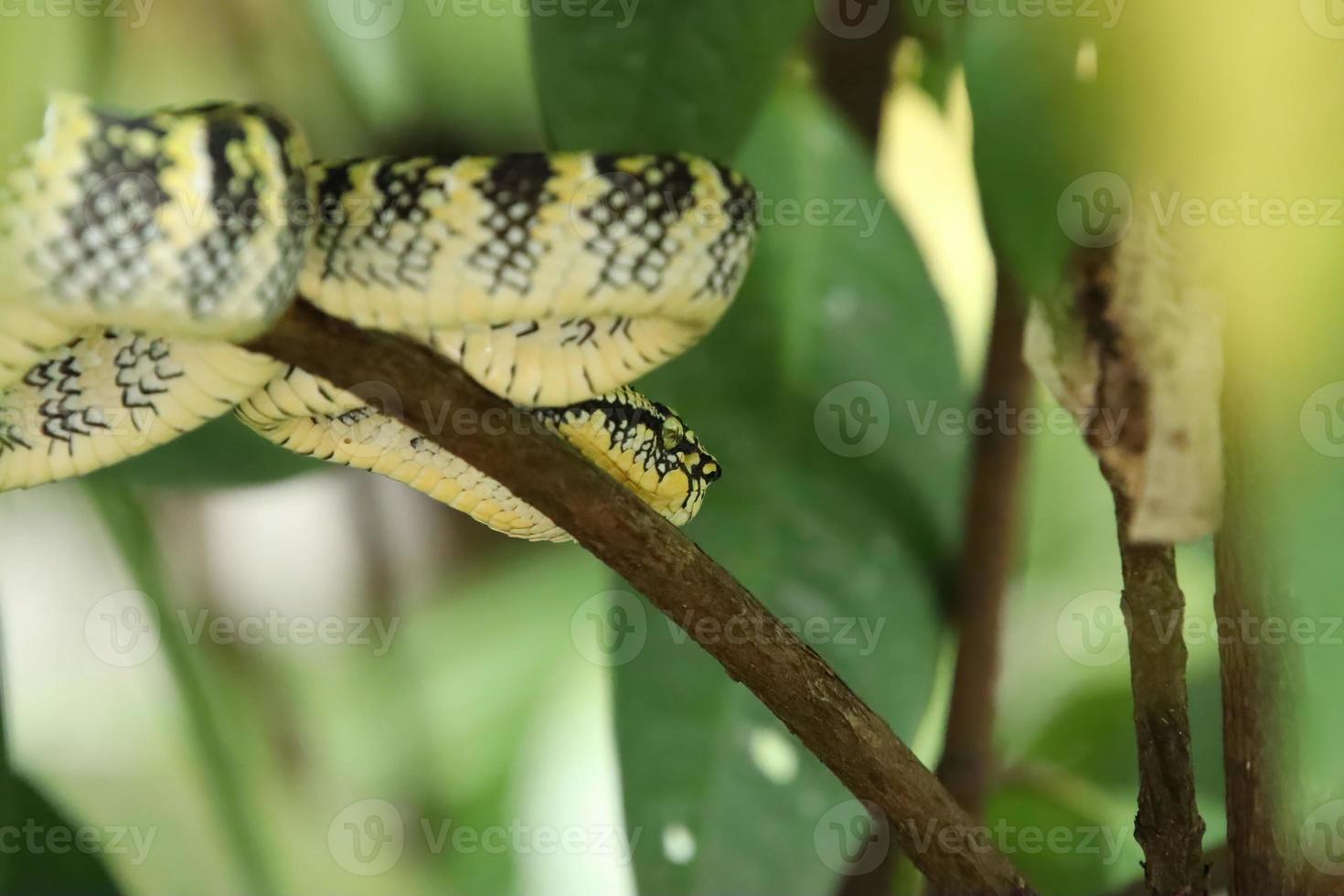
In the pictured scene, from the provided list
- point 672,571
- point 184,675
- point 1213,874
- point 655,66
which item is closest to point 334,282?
point 672,571

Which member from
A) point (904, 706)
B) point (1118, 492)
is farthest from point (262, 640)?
point (1118, 492)

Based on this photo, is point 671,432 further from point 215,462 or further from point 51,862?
point 51,862

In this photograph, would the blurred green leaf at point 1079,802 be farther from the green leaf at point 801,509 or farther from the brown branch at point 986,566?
the green leaf at point 801,509

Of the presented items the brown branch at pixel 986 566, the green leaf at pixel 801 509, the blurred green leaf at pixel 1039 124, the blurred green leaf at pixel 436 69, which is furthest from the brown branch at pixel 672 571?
the blurred green leaf at pixel 436 69

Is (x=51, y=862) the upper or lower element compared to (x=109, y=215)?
lower

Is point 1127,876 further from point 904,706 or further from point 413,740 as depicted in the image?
point 413,740

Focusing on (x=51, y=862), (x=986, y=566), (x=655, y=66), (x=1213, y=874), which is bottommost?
(x=51, y=862)
